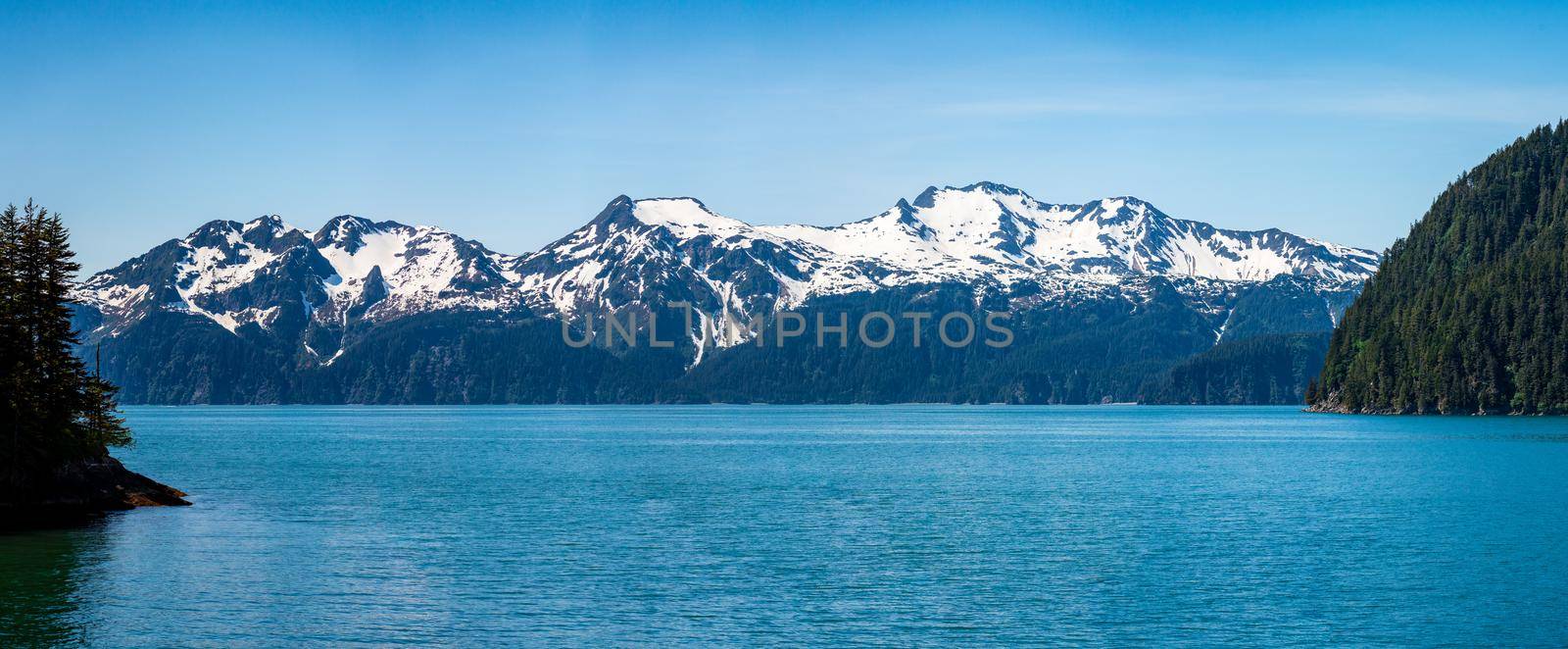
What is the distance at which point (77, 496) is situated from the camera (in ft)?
241

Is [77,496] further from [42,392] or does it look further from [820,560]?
[820,560]

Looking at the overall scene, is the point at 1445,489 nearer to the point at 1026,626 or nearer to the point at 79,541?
the point at 1026,626

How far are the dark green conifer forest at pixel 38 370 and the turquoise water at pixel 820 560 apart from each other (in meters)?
4.97

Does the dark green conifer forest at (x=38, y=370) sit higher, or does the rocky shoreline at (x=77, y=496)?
the dark green conifer forest at (x=38, y=370)

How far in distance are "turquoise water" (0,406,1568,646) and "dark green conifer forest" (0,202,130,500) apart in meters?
4.97

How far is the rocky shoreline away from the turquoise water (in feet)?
7.71

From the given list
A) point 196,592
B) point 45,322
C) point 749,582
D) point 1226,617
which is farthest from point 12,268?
point 1226,617

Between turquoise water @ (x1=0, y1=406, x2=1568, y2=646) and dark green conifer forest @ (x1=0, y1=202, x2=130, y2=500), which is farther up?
dark green conifer forest @ (x1=0, y1=202, x2=130, y2=500)

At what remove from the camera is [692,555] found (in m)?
59.8

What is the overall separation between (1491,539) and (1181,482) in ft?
119

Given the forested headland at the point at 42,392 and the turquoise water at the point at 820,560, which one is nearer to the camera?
the turquoise water at the point at 820,560

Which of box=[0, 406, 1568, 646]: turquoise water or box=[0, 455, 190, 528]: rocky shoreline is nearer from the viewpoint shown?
box=[0, 406, 1568, 646]: turquoise water

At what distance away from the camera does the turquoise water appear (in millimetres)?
43781

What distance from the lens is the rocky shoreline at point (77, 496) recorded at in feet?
230
